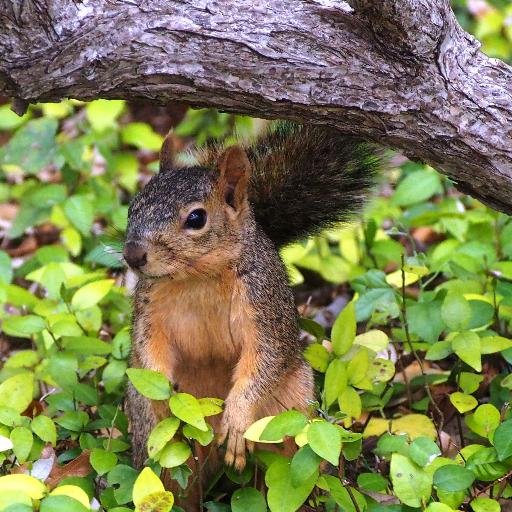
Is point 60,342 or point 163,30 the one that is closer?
point 163,30

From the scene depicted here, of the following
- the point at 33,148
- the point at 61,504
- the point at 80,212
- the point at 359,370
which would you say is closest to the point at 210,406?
the point at 61,504

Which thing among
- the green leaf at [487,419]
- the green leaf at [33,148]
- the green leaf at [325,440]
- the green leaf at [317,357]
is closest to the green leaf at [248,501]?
the green leaf at [325,440]

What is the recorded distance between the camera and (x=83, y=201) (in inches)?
162

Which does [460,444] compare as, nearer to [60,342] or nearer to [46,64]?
[60,342]

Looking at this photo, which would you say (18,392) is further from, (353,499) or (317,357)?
(353,499)

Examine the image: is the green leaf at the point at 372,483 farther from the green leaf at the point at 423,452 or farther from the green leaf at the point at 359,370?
the green leaf at the point at 359,370

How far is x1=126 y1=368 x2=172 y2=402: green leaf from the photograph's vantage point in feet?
8.32

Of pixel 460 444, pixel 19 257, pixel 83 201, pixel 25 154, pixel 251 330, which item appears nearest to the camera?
pixel 251 330

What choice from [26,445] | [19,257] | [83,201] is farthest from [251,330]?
[19,257]

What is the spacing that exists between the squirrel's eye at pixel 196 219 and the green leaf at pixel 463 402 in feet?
2.83

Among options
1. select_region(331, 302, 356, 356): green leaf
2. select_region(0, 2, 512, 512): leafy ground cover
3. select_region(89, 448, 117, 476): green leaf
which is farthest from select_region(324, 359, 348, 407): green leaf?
select_region(89, 448, 117, 476): green leaf

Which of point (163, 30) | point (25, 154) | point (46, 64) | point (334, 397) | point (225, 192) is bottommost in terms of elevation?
point (25, 154)

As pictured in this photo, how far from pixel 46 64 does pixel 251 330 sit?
2.90ft

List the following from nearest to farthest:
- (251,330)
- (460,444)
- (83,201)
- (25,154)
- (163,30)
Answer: (163,30) → (251,330) → (460,444) → (83,201) → (25,154)
